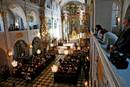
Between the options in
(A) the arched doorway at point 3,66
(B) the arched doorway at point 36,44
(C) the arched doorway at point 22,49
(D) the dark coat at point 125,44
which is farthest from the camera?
(B) the arched doorway at point 36,44

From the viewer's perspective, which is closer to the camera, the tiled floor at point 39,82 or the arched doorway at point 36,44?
the tiled floor at point 39,82

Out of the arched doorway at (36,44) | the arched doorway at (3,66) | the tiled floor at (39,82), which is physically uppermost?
the arched doorway at (36,44)

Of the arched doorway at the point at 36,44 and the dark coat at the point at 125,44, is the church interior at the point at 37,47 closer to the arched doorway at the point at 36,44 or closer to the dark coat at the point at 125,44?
the arched doorway at the point at 36,44

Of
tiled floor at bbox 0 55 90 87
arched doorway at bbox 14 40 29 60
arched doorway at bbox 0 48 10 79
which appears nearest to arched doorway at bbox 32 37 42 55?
arched doorway at bbox 14 40 29 60

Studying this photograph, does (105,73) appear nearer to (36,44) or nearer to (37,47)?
(36,44)

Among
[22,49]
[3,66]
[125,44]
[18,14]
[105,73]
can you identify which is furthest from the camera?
[18,14]

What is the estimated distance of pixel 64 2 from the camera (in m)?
35.1

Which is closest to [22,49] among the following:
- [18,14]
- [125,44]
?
[18,14]

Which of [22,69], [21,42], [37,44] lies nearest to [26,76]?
[22,69]

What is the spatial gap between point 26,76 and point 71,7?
77.5 feet

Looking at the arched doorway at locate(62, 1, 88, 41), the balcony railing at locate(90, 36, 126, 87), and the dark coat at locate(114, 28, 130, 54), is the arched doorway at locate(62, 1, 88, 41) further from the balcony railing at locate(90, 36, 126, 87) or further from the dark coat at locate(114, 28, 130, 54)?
the dark coat at locate(114, 28, 130, 54)

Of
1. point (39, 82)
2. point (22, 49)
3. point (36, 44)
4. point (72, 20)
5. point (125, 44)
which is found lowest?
point (39, 82)

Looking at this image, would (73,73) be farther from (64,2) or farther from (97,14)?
(64,2)

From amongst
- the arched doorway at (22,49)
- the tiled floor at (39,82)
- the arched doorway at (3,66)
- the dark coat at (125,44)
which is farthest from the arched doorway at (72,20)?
the dark coat at (125,44)
